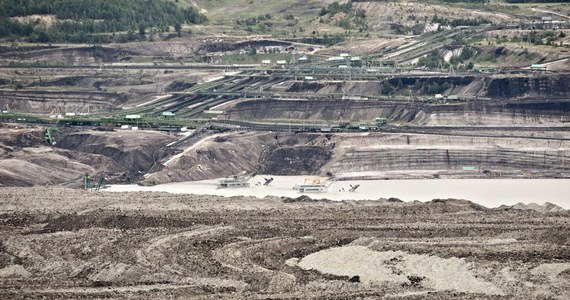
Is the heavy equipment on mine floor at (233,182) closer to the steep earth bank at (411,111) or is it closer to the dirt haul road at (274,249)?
the dirt haul road at (274,249)

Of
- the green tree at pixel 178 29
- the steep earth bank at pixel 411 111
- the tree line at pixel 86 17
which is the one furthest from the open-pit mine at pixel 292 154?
the tree line at pixel 86 17

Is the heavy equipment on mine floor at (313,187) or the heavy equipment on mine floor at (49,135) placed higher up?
the heavy equipment on mine floor at (49,135)

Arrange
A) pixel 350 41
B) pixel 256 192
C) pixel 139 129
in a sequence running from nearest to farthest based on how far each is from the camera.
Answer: pixel 256 192 < pixel 139 129 < pixel 350 41

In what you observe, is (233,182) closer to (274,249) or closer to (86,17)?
(274,249)

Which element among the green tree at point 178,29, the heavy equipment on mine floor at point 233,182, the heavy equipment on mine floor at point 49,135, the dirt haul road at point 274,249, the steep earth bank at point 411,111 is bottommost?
the steep earth bank at point 411,111

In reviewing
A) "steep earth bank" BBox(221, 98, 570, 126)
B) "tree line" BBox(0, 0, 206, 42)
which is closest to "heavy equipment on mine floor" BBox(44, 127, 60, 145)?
"steep earth bank" BBox(221, 98, 570, 126)

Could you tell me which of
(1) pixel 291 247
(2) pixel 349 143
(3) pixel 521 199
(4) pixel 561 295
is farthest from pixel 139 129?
(4) pixel 561 295

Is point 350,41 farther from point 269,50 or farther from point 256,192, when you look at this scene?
point 256,192

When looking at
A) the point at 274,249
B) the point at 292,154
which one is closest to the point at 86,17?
the point at 292,154
